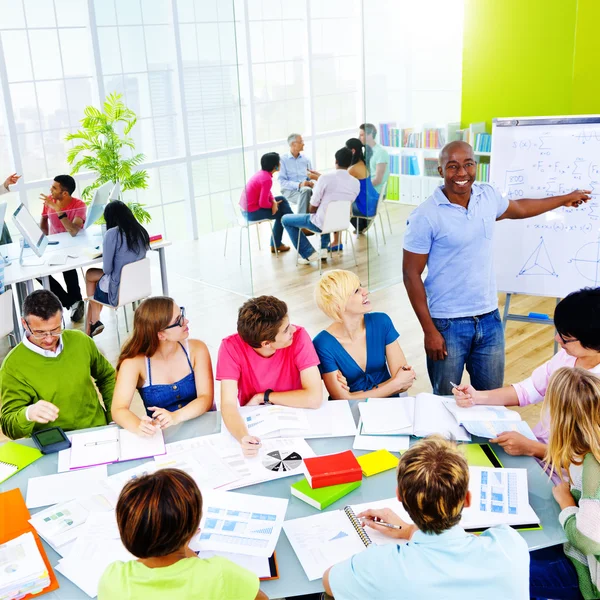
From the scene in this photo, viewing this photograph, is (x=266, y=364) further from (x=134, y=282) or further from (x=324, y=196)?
(x=324, y=196)

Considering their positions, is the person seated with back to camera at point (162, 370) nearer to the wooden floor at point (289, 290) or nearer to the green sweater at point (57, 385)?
the green sweater at point (57, 385)

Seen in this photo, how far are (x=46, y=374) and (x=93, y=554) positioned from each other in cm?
112

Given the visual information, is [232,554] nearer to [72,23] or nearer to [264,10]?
[72,23]

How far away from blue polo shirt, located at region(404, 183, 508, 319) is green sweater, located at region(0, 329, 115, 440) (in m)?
1.59

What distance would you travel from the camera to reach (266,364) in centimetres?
295

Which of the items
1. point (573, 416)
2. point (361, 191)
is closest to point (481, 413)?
point (573, 416)

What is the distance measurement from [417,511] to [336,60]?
8501mm

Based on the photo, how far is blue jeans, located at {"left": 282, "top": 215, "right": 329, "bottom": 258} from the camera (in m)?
7.76

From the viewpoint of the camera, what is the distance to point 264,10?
9.16m

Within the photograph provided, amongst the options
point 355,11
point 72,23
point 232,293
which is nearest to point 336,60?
point 355,11

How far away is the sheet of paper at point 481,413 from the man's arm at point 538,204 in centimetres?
117

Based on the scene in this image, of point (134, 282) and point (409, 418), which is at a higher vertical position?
point (409, 418)

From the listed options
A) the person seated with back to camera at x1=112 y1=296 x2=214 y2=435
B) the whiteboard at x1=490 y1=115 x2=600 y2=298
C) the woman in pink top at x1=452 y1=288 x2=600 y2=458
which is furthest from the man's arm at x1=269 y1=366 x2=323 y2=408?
the whiteboard at x1=490 y1=115 x2=600 y2=298

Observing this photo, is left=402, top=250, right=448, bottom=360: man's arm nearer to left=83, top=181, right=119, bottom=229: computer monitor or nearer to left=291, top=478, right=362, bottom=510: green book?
left=291, top=478, right=362, bottom=510: green book
